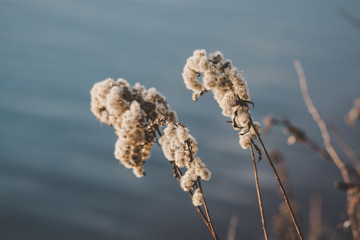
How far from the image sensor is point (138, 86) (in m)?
3.11

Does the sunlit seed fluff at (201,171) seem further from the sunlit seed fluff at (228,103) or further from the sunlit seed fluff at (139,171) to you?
the sunlit seed fluff at (139,171)

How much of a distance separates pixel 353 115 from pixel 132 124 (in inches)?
61.2

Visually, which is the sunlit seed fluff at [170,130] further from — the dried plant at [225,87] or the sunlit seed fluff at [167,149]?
the dried plant at [225,87]

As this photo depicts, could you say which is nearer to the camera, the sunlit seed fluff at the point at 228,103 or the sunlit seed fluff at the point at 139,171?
the sunlit seed fluff at the point at 228,103

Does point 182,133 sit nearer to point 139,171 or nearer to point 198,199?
point 198,199

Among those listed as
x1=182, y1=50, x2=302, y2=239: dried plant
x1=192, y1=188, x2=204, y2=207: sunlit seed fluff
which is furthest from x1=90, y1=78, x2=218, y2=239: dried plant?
x1=182, y1=50, x2=302, y2=239: dried plant

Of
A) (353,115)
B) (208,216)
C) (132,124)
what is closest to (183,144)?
(132,124)

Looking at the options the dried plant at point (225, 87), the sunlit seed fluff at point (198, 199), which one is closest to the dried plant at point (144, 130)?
the sunlit seed fluff at point (198, 199)

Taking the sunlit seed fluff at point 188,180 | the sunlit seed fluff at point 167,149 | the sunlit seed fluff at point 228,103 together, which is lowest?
the sunlit seed fluff at point 188,180

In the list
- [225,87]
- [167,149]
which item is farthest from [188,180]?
[225,87]

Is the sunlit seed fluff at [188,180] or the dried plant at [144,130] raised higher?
the dried plant at [144,130]

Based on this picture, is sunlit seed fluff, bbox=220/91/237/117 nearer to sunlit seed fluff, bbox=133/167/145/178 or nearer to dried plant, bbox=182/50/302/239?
dried plant, bbox=182/50/302/239

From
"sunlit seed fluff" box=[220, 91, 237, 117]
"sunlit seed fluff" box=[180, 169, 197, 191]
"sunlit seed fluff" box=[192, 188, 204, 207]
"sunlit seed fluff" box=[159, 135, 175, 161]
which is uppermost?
"sunlit seed fluff" box=[220, 91, 237, 117]

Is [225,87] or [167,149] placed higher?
[225,87]
